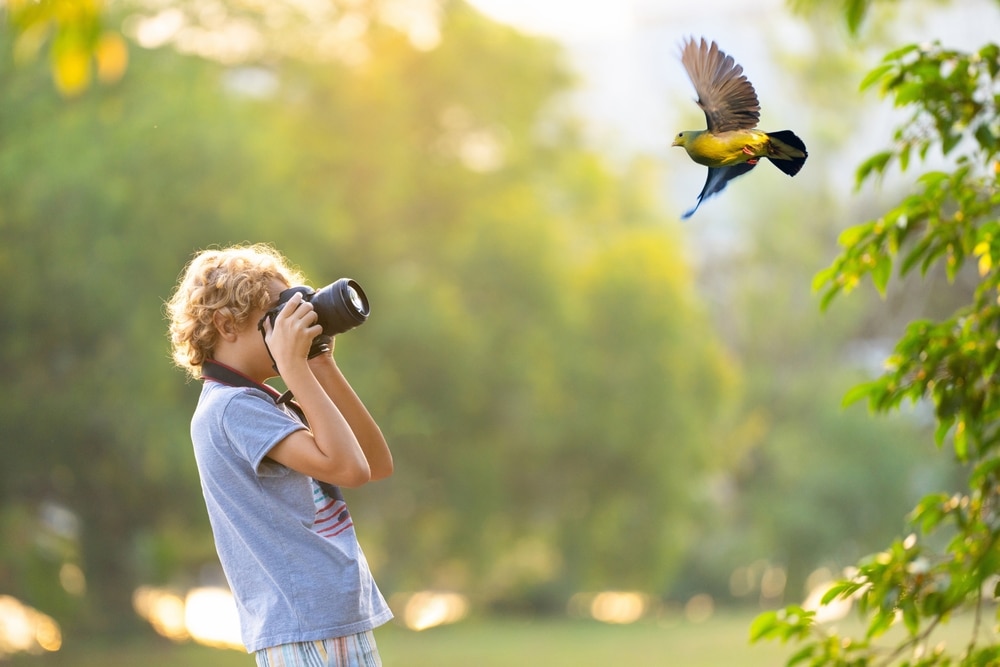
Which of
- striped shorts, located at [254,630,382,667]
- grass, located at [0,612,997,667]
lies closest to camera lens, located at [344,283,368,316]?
striped shorts, located at [254,630,382,667]

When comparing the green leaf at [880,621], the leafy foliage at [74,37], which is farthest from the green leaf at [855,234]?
the leafy foliage at [74,37]

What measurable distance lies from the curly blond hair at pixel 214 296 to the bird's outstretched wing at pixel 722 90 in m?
0.64

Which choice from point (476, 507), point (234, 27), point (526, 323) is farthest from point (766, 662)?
point (234, 27)

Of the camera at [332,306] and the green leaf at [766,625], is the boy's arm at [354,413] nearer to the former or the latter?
the camera at [332,306]

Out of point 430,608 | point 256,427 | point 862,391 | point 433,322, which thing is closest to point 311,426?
point 256,427

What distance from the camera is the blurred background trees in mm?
7609

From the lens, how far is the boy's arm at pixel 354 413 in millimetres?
1697

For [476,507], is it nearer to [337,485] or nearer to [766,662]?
[766,662]

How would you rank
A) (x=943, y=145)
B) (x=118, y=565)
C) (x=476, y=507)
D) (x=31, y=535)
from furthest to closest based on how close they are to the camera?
(x=476, y=507), (x=118, y=565), (x=31, y=535), (x=943, y=145)

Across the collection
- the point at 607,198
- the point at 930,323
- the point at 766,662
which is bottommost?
the point at 930,323

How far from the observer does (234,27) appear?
998 cm

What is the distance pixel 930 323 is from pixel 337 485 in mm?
766

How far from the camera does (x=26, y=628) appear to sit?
8320mm

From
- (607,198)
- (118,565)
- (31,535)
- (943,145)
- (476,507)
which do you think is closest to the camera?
(943,145)
